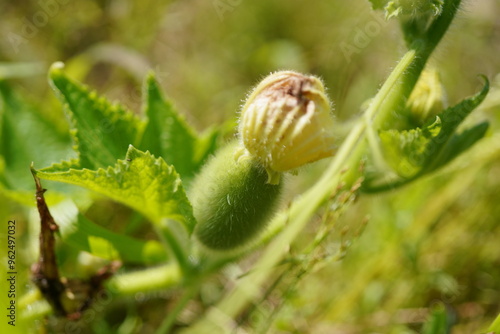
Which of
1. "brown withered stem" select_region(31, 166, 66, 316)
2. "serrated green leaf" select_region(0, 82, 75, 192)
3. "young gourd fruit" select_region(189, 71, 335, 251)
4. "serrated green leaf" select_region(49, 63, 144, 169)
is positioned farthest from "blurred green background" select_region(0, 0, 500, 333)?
"young gourd fruit" select_region(189, 71, 335, 251)

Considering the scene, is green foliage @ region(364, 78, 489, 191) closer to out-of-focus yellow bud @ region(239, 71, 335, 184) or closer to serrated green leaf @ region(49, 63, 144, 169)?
out-of-focus yellow bud @ region(239, 71, 335, 184)

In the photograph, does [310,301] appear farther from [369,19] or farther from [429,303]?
[369,19]

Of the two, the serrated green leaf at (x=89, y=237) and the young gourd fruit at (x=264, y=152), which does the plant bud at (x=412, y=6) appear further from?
the serrated green leaf at (x=89, y=237)

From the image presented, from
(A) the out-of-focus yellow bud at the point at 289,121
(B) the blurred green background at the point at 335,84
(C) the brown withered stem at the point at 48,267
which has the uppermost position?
(A) the out-of-focus yellow bud at the point at 289,121

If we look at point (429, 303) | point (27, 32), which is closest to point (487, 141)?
point (429, 303)

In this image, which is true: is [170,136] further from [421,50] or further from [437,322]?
[437,322]

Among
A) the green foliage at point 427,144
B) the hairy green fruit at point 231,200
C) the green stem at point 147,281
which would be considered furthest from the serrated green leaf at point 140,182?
the green foliage at point 427,144
